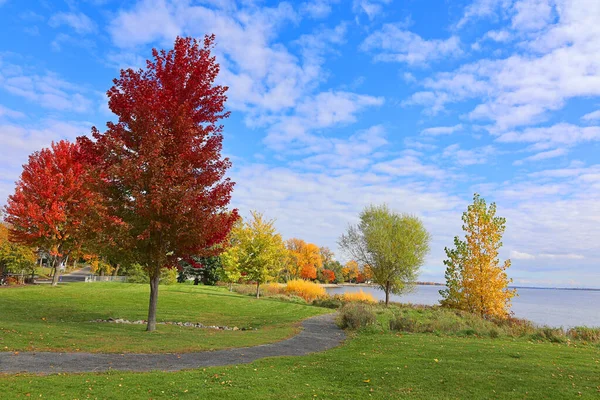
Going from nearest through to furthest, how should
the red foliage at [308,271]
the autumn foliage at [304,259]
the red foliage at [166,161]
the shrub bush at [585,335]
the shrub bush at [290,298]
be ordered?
the red foliage at [166,161]
the shrub bush at [585,335]
the shrub bush at [290,298]
the autumn foliage at [304,259]
the red foliage at [308,271]

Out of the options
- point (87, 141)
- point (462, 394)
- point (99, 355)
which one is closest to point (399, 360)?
→ point (462, 394)

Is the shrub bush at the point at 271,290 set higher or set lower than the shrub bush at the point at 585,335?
lower

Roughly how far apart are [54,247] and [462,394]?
3101 centimetres

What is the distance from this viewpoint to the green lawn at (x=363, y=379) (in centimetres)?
664

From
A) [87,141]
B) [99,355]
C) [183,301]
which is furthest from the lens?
[183,301]

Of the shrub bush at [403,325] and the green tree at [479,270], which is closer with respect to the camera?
the shrub bush at [403,325]

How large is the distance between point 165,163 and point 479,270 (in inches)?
757

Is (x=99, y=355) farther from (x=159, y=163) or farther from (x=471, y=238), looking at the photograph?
(x=471, y=238)

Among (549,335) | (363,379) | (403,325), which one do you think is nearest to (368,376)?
(363,379)

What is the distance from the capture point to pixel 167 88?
14.2 meters

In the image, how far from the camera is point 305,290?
1367 inches

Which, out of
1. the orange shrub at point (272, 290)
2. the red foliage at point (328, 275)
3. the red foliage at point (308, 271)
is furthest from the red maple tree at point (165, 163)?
the red foliage at point (328, 275)

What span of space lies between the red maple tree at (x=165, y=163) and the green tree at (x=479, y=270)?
16.2m

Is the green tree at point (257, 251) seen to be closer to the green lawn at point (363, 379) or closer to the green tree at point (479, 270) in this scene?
the green tree at point (479, 270)
